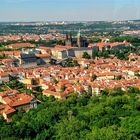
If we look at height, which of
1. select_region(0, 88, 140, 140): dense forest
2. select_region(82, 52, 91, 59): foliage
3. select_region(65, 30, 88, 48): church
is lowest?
select_region(82, 52, 91, 59): foliage

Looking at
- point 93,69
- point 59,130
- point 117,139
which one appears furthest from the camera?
point 93,69

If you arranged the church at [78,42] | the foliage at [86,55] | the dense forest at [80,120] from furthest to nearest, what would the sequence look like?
the church at [78,42]
the foliage at [86,55]
the dense forest at [80,120]

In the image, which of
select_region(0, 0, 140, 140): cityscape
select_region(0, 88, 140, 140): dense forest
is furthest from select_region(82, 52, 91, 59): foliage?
select_region(0, 88, 140, 140): dense forest

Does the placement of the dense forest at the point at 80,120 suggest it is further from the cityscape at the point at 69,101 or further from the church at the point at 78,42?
the church at the point at 78,42

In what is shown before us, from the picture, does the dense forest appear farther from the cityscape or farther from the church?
the church

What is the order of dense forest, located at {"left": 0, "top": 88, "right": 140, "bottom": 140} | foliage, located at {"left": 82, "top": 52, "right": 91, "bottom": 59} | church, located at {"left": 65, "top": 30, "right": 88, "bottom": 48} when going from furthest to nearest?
church, located at {"left": 65, "top": 30, "right": 88, "bottom": 48} < foliage, located at {"left": 82, "top": 52, "right": 91, "bottom": 59} < dense forest, located at {"left": 0, "top": 88, "right": 140, "bottom": 140}

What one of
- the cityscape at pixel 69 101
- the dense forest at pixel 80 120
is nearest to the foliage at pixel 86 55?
the cityscape at pixel 69 101

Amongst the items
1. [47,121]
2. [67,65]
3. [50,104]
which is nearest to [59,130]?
[47,121]

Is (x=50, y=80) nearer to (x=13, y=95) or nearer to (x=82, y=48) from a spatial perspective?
(x=13, y=95)

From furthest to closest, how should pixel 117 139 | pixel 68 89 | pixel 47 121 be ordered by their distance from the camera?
1. pixel 68 89
2. pixel 47 121
3. pixel 117 139
